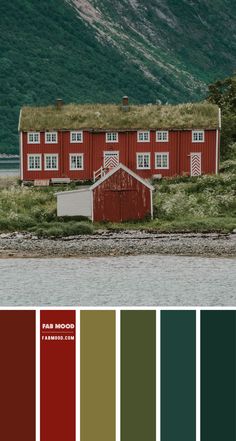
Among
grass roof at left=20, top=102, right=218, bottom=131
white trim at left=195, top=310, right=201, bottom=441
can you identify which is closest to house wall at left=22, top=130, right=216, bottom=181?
grass roof at left=20, top=102, right=218, bottom=131

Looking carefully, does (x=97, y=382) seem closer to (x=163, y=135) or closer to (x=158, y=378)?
(x=158, y=378)

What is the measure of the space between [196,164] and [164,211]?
9.49 metres

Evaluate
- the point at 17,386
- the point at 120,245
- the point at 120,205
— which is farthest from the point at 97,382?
the point at 120,205

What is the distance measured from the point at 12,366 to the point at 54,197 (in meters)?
42.7

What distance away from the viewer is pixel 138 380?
1252 cm

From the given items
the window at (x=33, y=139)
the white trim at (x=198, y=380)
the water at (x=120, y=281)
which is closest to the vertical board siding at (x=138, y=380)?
the white trim at (x=198, y=380)

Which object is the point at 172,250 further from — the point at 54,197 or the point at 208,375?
the point at 208,375

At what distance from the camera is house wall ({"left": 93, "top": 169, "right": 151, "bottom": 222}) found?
52781mm

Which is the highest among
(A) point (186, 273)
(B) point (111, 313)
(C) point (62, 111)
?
(C) point (62, 111)

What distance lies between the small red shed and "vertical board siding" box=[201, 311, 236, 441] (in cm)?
4008

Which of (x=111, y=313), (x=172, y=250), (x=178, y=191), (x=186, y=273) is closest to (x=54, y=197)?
(x=178, y=191)

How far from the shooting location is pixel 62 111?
64.2 meters

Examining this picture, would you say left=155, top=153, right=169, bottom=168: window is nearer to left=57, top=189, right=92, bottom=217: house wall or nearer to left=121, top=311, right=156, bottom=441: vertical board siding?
left=57, top=189, right=92, bottom=217: house wall

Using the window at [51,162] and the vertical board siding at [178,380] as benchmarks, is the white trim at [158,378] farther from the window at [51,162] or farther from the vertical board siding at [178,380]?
the window at [51,162]
